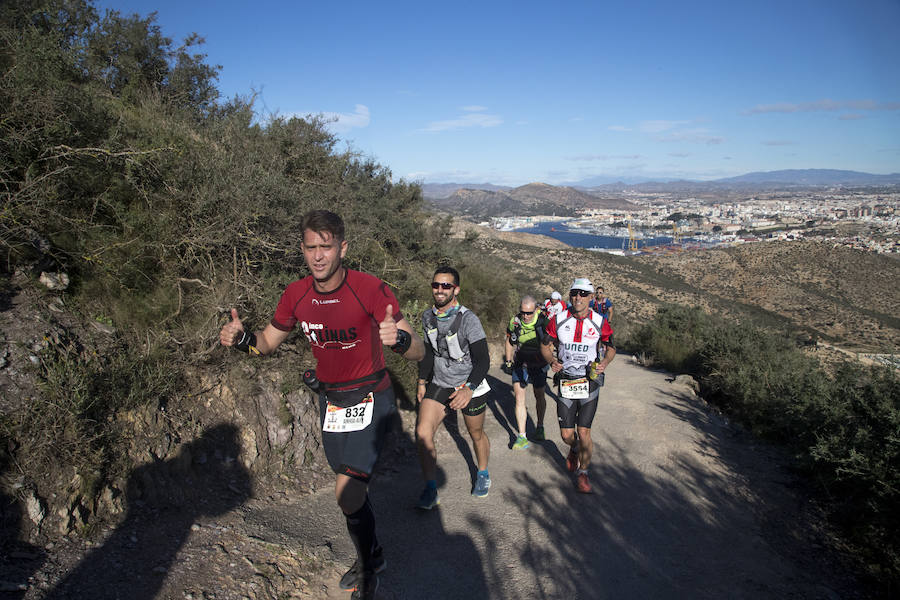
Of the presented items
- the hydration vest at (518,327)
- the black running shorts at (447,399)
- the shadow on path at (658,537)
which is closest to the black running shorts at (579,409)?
the shadow on path at (658,537)

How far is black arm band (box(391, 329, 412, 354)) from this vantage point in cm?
287

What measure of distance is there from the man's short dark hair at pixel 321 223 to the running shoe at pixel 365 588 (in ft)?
7.40

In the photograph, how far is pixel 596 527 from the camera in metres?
4.21

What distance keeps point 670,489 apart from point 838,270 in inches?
1803

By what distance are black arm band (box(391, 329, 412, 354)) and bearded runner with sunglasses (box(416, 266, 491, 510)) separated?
1119 mm

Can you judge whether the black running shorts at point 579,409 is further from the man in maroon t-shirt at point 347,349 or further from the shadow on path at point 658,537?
the man in maroon t-shirt at point 347,349

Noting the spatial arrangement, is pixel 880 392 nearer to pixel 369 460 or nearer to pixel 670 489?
pixel 670 489

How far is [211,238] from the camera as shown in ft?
17.4

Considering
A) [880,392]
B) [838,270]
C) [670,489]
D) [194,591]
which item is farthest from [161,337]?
[838,270]

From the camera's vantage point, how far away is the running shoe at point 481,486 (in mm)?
4625

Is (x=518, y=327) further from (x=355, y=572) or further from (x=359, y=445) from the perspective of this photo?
(x=355, y=572)

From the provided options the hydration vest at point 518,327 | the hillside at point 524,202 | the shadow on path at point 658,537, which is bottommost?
the shadow on path at point 658,537

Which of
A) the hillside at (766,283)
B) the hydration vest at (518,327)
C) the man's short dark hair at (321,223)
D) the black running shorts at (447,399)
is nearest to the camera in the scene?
the man's short dark hair at (321,223)

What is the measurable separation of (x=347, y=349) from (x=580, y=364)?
2691 millimetres
